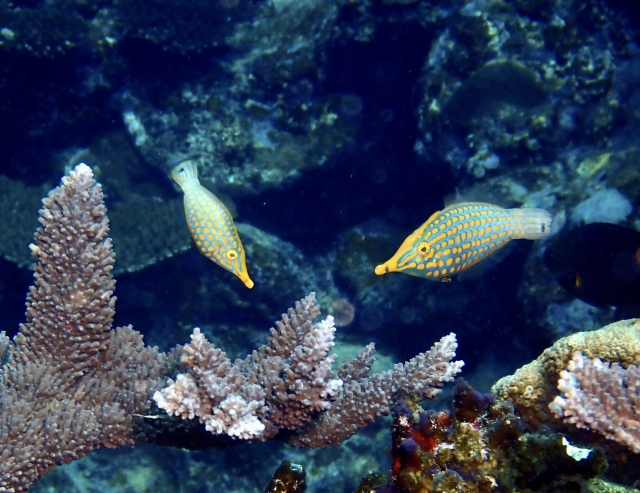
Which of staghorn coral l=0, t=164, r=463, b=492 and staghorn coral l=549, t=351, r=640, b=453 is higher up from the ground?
staghorn coral l=0, t=164, r=463, b=492

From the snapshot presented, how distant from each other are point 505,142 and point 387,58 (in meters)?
2.72

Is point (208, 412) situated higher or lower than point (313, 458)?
higher

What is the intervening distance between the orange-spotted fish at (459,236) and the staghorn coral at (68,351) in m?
2.02

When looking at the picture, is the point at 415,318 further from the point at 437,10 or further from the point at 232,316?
the point at 437,10


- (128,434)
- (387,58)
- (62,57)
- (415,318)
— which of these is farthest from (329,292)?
Result: (62,57)

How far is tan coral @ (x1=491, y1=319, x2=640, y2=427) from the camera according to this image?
2.61m

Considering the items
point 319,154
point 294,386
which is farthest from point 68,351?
point 319,154

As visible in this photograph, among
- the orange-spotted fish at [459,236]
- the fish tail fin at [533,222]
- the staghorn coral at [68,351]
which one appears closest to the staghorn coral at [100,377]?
the staghorn coral at [68,351]

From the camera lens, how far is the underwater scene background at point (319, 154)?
5652 millimetres

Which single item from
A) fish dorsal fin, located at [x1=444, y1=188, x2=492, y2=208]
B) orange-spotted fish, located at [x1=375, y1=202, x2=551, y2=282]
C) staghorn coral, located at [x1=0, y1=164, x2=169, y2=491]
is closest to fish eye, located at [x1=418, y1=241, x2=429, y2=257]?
orange-spotted fish, located at [x1=375, y1=202, x2=551, y2=282]

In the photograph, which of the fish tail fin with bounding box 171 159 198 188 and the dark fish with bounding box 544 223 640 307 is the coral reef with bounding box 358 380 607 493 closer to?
the dark fish with bounding box 544 223 640 307

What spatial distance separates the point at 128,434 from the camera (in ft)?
10.0

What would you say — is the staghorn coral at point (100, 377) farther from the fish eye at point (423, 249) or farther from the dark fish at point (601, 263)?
the dark fish at point (601, 263)

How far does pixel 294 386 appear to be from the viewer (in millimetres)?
2807
